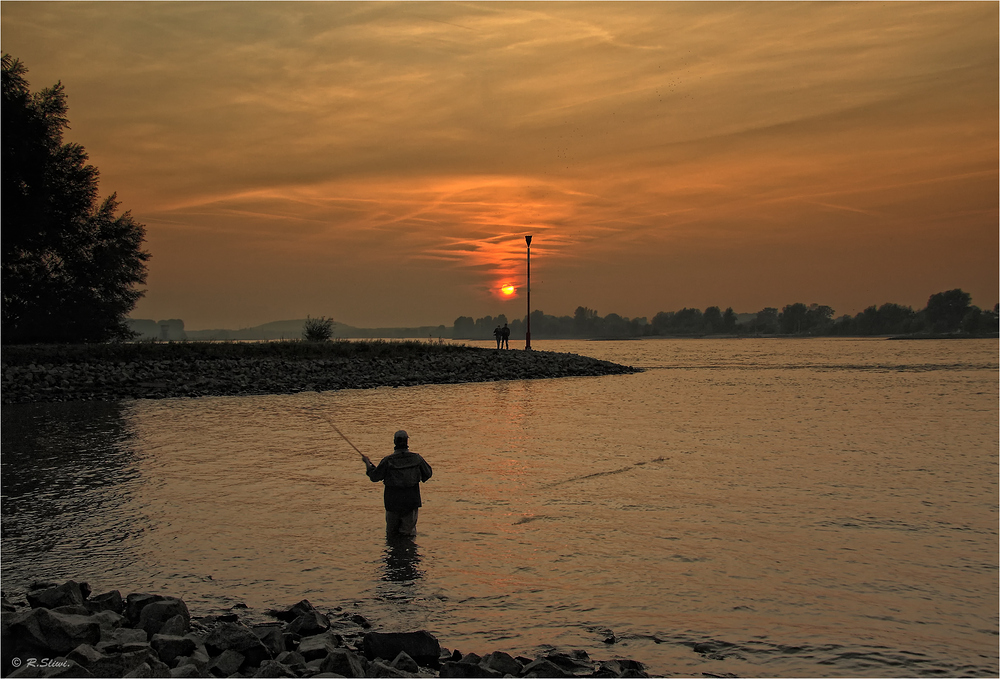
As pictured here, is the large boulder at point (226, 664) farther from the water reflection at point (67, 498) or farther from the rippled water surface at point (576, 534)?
the water reflection at point (67, 498)

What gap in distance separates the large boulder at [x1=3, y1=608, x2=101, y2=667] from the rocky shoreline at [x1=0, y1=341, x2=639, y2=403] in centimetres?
2361

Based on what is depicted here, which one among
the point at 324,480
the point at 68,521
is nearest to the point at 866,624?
the point at 324,480

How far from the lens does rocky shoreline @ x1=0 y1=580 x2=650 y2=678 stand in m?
4.96

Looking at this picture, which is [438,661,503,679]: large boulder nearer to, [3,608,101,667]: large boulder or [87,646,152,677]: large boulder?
[87,646,152,677]: large boulder

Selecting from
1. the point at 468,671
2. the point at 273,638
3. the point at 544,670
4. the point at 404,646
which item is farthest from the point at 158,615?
the point at 544,670

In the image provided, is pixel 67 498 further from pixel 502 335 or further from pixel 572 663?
pixel 502 335

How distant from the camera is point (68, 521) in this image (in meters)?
9.27

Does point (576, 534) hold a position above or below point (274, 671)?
below

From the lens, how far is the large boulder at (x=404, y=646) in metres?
5.40

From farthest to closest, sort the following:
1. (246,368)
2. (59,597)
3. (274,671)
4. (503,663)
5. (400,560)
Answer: (246,368)
(400,560)
(59,597)
(503,663)
(274,671)

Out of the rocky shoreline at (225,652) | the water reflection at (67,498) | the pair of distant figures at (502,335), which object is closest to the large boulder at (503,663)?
the rocky shoreline at (225,652)

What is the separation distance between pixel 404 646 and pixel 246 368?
30724 millimetres

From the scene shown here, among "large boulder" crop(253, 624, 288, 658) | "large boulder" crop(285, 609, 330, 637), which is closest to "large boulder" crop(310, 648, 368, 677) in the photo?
"large boulder" crop(253, 624, 288, 658)

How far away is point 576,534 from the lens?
29.2 ft
